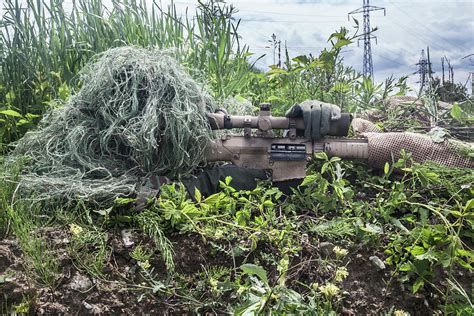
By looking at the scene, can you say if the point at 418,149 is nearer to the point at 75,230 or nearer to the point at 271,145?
the point at 271,145

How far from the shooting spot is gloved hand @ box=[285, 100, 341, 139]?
2.83 meters

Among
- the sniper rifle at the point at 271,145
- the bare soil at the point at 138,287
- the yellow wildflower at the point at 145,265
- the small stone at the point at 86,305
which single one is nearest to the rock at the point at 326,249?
the bare soil at the point at 138,287

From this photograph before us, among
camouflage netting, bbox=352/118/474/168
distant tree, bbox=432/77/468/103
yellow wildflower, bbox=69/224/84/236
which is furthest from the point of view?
distant tree, bbox=432/77/468/103

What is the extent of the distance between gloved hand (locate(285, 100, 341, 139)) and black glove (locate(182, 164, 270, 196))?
376 millimetres

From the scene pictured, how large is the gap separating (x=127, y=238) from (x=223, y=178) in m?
0.72

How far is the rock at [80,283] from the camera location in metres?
2.02

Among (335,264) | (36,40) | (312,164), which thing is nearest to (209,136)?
(312,164)

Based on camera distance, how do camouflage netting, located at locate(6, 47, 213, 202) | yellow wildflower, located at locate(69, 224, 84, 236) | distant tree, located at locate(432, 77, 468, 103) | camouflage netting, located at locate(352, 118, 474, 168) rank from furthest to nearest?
distant tree, located at locate(432, 77, 468, 103)
camouflage netting, located at locate(352, 118, 474, 168)
camouflage netting, located at locate(6, 47, 213, 202)
yellow wildflower, located at locate(69, 224, 84, 236)

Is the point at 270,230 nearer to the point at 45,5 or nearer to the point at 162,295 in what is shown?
the point at 162,295

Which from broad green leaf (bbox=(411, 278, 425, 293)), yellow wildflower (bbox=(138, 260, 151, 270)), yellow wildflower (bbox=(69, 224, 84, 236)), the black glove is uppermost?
the black glove

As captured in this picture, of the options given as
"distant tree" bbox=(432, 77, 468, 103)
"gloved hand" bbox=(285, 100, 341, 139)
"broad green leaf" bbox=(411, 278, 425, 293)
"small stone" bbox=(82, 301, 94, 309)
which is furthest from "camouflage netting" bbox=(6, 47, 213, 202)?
"distant tree" bbox=(432, 77, 468, 103)

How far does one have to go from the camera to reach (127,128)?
2.68 meters

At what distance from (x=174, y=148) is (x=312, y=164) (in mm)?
890

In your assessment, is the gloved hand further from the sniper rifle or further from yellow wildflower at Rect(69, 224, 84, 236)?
yellow wildflower at Rect(69, 224, 84, 236)
